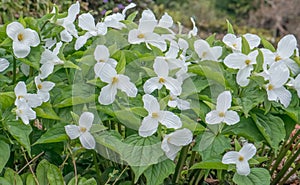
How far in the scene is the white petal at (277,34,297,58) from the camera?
1.63 m

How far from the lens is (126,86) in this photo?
1485 millimetres

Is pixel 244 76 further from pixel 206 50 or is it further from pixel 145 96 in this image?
pixel 145 96

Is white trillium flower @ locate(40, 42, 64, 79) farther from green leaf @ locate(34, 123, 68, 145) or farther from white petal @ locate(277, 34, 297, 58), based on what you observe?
white petal @ locate(277, 34, 297, 58)

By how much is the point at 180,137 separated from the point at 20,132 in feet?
1.40

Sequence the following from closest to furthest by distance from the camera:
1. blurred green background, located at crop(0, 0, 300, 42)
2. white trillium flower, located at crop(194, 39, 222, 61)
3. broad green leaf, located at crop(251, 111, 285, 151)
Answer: broad green leaf, located at crop(251, 111, 285, 151)
white trillium flower, located at crop(194, 39, 222, 61)
blurred green background, located at crop(0, 0, 300, 42)

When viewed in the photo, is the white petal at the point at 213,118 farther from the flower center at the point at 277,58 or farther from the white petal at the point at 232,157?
the flower center at the point at 277,58

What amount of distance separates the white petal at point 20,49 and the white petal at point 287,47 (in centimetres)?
73

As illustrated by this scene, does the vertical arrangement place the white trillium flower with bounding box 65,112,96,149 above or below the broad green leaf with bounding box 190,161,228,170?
above

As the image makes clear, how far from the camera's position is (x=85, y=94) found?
154 centimetres

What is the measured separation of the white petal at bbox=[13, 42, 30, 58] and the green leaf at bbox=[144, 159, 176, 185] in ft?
1.56

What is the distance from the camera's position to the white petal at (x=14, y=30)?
1.56 metres

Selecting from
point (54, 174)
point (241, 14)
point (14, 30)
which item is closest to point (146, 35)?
point (14, 30)

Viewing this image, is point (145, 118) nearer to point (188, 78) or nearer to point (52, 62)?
point (188, 78)

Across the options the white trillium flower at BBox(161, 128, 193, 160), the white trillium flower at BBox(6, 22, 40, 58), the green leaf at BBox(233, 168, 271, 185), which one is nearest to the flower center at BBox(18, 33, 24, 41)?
the white trillium flower at BBox(6, 22, 40, 58)
